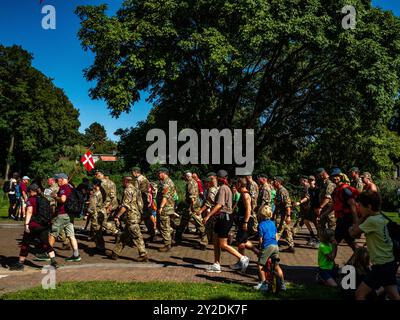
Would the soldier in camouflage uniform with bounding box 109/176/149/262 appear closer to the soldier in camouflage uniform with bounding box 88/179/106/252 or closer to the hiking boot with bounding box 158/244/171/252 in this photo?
the soldier in camouflage uniform with bounding box 88/179/106/252

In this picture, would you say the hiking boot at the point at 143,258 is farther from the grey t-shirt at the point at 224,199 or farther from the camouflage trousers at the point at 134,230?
the grey t-shirt at the point at 224,199

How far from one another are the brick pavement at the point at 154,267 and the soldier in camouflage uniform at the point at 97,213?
0.35m

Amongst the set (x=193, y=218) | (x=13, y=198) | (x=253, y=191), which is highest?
(x=253, y=191)

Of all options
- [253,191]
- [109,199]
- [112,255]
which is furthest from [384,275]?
[109,199]

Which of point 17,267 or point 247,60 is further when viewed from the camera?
point 247,60

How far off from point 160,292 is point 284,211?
5.56 meters

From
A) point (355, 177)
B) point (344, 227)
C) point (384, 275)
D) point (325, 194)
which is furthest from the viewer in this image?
point (355, 177)

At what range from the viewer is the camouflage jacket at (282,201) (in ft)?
37.2

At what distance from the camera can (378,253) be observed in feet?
16.5

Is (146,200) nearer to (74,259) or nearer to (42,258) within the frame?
(74,259)

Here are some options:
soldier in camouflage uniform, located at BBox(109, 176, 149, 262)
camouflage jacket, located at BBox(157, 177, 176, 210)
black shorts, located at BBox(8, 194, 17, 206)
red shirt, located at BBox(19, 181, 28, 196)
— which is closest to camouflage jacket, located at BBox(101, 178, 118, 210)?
camouflage jacket, located at BBox(157, 177, 176, 210)

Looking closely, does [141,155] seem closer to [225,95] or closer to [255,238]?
[225,95]
